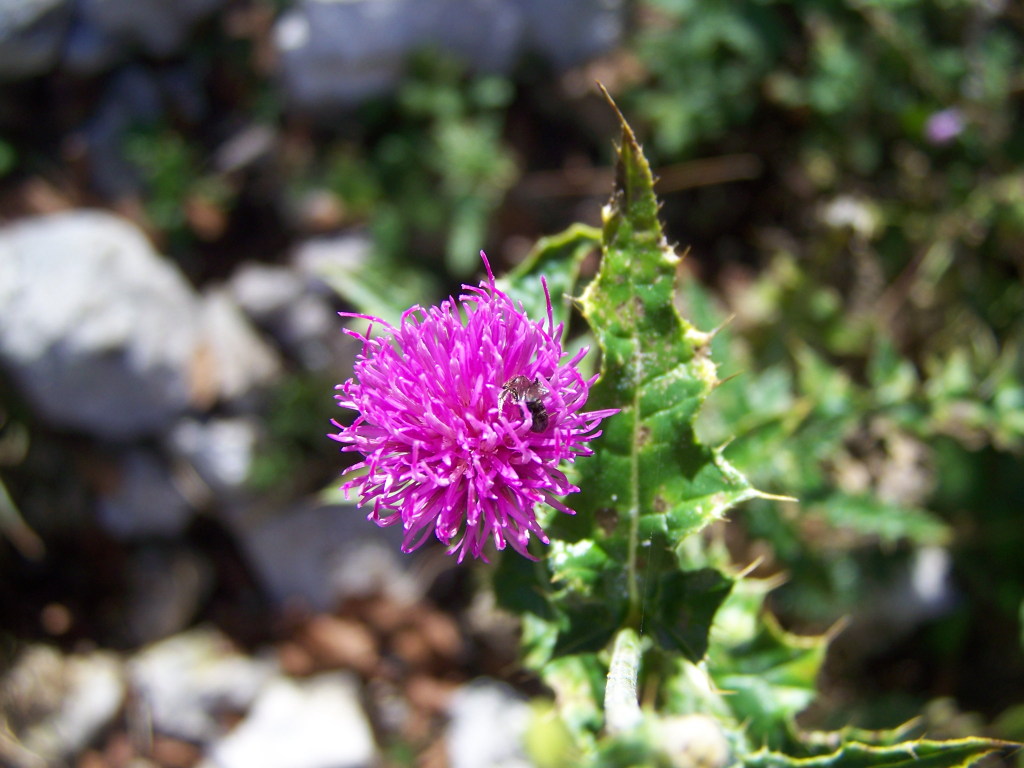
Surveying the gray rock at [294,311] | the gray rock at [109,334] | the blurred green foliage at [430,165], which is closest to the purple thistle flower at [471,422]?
the blurred green foliage at [430,165]

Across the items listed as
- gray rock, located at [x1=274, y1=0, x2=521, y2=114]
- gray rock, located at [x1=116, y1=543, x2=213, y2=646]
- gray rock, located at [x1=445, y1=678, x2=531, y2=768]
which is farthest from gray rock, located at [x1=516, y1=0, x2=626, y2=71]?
gray rock, located at [x1=116, y1=543, x2=213, y2=646]

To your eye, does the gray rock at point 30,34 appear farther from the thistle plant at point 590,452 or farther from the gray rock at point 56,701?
the thistle plant at point 590,452

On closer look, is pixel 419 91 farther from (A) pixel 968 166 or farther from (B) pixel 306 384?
(A) pixel 968 166

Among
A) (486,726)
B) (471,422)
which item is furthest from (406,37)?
(486,726)

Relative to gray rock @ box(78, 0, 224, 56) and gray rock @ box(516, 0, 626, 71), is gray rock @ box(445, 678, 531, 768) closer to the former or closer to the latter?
gray rock @ box(516, 0, 626, 71)

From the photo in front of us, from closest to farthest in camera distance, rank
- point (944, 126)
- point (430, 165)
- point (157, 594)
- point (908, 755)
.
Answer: point (908, 755), point (944, 126), point (430, 165), point (157, 594)

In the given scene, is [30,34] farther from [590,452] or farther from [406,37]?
[590,452]
